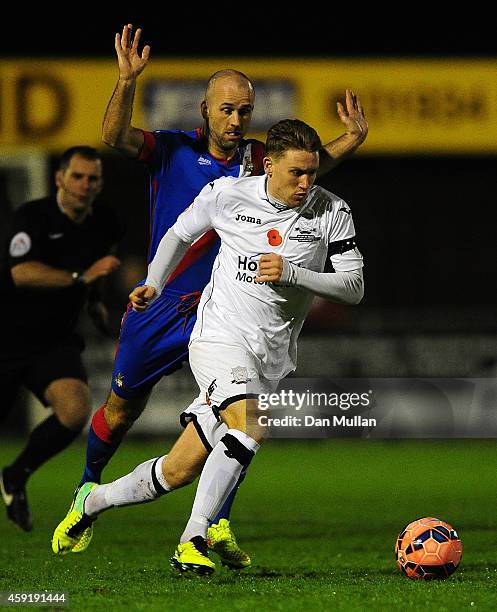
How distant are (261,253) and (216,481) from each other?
0.99 metres

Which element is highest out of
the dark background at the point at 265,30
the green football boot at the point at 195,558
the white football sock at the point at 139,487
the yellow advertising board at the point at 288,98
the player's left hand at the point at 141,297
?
the dark background at the point at 265,30

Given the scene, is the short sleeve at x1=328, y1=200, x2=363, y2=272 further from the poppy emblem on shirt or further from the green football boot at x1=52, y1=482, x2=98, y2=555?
the green football boot at x1=52, y1=482, x2=98, y2=555

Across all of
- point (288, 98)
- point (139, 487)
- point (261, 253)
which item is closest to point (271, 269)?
point (261, 253)

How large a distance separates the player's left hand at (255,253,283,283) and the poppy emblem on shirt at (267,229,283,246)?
0.36m

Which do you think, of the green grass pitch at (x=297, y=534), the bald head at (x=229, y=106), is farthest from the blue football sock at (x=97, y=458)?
the bald head at (x=229, y=106)

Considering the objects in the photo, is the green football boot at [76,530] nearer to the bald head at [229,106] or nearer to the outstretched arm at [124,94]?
the outstretched arm at [124,94]

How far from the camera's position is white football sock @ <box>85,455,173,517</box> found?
590cm

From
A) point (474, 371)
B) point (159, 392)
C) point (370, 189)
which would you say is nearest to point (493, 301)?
point (370, 189)

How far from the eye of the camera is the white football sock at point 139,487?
5902 mm

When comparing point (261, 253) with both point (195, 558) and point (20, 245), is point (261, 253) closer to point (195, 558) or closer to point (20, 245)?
point (195, 558)

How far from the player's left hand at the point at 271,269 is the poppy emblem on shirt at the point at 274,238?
362mm

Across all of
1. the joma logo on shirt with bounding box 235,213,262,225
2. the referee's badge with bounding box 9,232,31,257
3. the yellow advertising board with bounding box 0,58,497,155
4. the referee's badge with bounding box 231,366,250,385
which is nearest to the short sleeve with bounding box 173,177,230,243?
the joma logo on shirt with bounding box 235,213,262,225

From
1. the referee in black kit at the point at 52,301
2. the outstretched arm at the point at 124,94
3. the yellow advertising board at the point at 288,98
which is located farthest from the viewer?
the yellow advertising board at the point at 288,98

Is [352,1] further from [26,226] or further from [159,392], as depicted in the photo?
[26,226]
